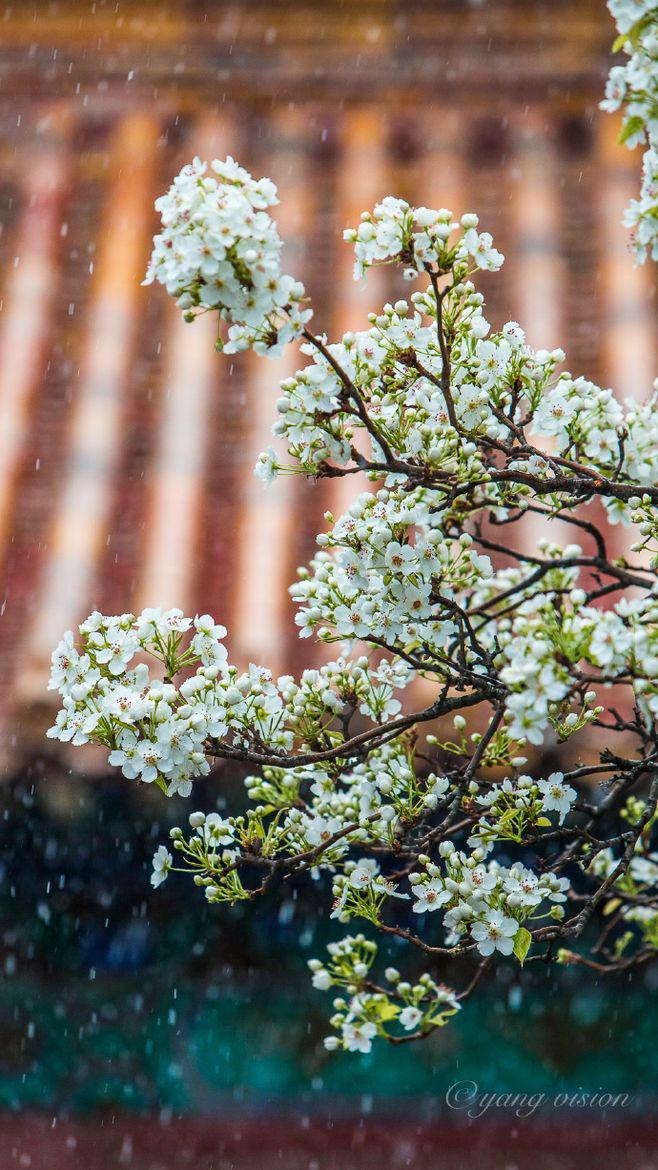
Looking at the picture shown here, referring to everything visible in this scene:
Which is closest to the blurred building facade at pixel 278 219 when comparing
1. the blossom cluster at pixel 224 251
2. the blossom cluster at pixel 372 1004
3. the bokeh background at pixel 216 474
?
the bokeh background at pixel 216 474

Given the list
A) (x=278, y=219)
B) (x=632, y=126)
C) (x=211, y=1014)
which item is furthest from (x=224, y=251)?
(x=278, y=219)

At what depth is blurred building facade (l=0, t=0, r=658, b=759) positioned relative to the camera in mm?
2568

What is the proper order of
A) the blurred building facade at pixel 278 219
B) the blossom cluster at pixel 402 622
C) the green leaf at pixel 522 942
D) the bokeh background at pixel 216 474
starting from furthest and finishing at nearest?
the blurred building facade at pixel 278 219 → the bokeh background at pixel 216 474 → the green leaf at pixel 522 942 → the blossom cluster at pixel 402 622

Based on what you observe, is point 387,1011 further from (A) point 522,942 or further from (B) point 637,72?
(B) point 637,72

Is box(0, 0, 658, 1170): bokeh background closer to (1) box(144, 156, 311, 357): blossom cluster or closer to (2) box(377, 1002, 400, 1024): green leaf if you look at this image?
(2) box(377, 1002, 400, 1024): green leaf

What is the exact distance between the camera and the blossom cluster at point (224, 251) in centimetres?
101

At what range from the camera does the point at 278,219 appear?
10.3 ft

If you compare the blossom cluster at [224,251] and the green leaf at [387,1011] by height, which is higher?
the blossom cluster at [224,251]

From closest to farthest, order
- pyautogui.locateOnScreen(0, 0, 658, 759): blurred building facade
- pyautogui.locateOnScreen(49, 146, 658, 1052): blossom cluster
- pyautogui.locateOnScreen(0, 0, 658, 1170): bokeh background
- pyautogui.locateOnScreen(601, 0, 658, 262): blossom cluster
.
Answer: pyautogui.locateOnScreen(601, 0, 658, 262): blossom cluster, pyautogui.locateOnScreen(49, 146, 658, 1052): blossom cluster, pyautogui.locateOnScreen(0, 0, 658, 1170): bokeh background, pyautogui.locateOnScreen(0, 0, 658, 759): blurred building facade

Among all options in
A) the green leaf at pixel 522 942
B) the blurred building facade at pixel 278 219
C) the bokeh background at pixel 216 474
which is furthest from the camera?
the blurred building facade at pixel 278 219

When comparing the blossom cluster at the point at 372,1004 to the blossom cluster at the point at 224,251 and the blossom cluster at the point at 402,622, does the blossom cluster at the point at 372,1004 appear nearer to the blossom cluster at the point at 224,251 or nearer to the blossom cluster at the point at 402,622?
the blossom cluster at the point at 402,622

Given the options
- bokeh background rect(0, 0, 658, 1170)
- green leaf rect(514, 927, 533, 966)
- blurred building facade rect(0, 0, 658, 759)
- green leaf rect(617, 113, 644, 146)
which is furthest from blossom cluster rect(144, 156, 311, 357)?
blurred building facade rect(0, 0, 658, 759)

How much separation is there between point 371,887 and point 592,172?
2599 millimetres

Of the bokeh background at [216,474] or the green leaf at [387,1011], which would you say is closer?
the green leaf at [387,1011]
